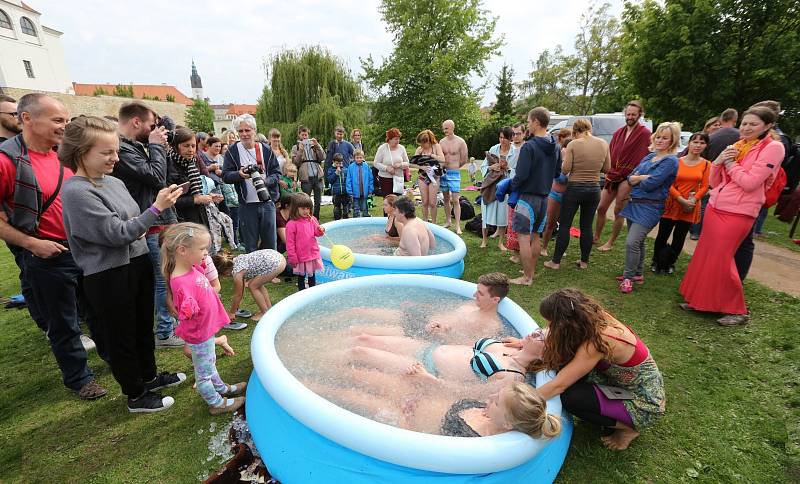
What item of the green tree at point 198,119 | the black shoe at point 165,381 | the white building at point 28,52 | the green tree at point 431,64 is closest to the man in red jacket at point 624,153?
the black shoe at point 165,381

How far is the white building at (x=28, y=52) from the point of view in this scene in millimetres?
31328

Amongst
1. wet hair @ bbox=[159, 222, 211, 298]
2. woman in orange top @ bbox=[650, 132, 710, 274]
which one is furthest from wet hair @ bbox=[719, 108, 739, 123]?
wet hair @ bbox=[159, 222, 211, 298]

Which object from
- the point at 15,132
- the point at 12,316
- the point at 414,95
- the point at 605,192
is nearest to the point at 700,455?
the point at 605,192

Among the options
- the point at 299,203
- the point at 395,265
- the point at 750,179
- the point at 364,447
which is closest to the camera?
the point at 364,447

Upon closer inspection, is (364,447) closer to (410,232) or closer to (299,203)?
(299,203)

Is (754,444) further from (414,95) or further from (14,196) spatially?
(414,95)

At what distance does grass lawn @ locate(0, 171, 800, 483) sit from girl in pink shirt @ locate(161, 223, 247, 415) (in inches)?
11.8

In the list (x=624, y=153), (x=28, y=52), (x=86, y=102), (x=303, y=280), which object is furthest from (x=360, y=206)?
(x=28, y=52)

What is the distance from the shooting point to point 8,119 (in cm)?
294

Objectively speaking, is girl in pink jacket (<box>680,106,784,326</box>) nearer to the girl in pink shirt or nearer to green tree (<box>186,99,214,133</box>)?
the girl in pink shirt

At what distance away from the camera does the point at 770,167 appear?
3211 mm

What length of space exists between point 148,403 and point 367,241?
138 inches

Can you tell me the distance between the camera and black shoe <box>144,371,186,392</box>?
2.88 m

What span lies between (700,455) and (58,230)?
15.6 feet
